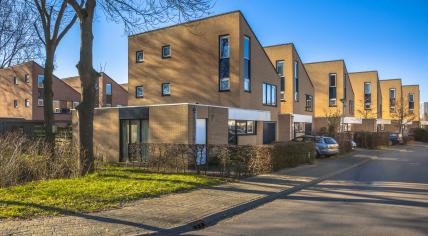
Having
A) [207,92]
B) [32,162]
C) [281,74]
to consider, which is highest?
[281,74]

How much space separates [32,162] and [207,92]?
505 inches

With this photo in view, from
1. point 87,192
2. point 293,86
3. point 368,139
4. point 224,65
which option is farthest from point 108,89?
point 87,192

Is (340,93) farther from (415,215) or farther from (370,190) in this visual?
(415,215)

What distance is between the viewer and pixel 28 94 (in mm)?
42875

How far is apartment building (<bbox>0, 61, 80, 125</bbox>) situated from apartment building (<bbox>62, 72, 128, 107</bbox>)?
4128mm

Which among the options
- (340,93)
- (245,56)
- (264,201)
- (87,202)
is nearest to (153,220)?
(87,202)

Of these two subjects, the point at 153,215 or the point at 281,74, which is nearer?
the point at 153,215

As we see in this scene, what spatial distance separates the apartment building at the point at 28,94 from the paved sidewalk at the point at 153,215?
3463cm

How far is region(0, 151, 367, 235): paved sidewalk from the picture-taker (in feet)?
20.2

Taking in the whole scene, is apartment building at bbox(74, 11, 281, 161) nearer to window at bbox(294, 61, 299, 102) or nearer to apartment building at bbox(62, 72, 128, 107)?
window at bbox(294, 61, 299, 102)

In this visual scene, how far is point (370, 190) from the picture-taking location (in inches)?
426

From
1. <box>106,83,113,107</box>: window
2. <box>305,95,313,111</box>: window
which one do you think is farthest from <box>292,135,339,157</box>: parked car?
<box>106,83,113,107</box>: window

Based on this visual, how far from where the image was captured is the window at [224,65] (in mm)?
22281

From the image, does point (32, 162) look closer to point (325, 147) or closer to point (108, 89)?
point (325, 147)
